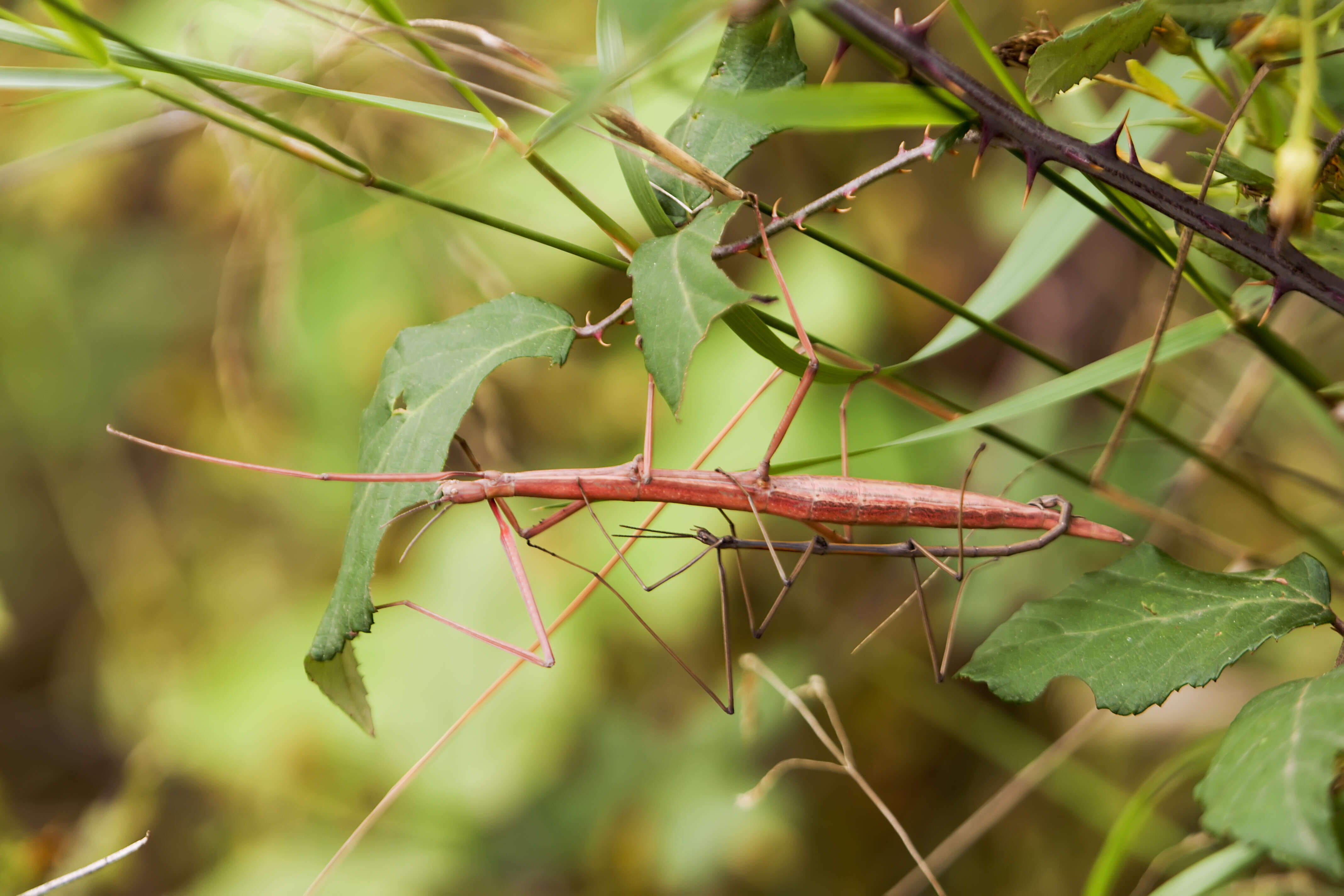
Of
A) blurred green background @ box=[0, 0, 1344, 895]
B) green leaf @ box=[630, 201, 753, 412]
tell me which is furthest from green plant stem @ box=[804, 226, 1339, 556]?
blurred green background @ box=[0, 0, 1344, 895]

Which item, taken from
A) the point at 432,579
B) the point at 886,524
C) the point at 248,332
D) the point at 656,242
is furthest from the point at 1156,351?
the point at 248,332

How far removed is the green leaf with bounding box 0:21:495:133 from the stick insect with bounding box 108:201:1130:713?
0.32 m

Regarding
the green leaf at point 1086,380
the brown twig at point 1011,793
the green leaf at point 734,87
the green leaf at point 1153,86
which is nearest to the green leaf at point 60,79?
the green leaf at point 734,87

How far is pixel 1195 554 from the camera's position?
2070mm

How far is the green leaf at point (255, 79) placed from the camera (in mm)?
705

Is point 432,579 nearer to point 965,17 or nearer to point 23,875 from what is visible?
point 23,875

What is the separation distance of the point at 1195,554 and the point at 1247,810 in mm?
1817

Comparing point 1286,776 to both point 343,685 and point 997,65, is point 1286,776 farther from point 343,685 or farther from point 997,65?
point 343,685

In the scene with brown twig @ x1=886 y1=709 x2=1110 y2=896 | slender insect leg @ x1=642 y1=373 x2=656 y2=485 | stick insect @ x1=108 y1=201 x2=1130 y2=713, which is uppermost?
slender insect leg @ x1=642 y1=373 x2=656 y2=485

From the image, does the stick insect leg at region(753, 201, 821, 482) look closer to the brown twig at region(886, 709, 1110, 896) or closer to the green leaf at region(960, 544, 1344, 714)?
the green leaf at region(960, 544, 1344, 714)

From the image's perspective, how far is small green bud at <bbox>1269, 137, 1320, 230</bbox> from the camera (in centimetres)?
→ 43

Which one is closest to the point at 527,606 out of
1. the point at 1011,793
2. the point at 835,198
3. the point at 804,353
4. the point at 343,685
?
the point at 343,685

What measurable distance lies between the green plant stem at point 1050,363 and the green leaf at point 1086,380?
39 millimetres

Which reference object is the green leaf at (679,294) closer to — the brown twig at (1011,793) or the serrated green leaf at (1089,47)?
the serrated green leaf at (1089,47)
